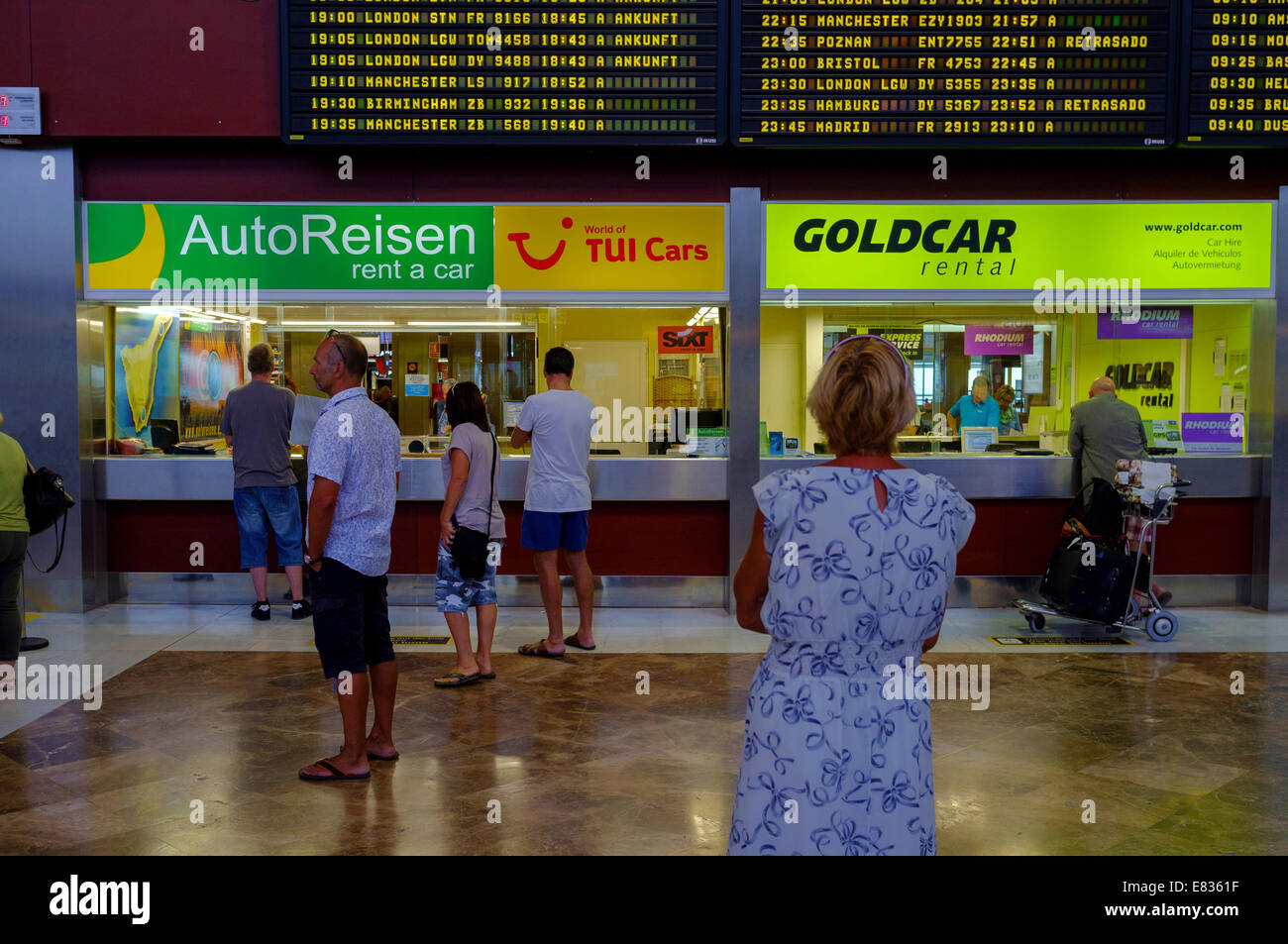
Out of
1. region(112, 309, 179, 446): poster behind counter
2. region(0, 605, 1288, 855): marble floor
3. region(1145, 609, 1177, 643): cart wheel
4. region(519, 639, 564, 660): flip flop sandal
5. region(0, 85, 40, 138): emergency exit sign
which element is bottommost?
region(0, 605, 1288, 855): marble floor

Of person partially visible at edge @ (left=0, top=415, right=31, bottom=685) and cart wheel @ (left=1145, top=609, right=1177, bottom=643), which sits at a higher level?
person partially visible at edge @ (left=0, top=415, right=31, bottom=685)

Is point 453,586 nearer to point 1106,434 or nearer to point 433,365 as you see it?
point 433,365

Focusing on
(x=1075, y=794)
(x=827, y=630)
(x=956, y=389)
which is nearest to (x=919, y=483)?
(x=827, y=630)

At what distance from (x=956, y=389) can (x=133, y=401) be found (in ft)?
22.3

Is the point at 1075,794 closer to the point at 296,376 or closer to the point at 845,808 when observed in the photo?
the point at 845,808

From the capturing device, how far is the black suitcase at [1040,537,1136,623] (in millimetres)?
6996

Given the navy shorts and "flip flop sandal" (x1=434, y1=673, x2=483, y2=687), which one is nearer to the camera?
the navy shorts

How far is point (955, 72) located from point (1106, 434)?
2.78 metres

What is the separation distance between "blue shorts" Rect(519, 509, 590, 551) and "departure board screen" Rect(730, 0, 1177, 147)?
113 inches

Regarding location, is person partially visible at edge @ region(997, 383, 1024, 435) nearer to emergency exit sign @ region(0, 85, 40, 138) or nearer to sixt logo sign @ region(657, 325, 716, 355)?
sixt logo sign @ region(657, 325, 716, 355)

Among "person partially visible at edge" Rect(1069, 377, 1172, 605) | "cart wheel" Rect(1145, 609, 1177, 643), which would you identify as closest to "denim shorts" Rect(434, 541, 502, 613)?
"cart wheel" Rect(1145, 609, 1177, 643)

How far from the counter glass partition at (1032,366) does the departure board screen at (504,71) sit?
6.76 feet

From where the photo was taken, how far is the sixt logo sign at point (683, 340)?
843 centimetres

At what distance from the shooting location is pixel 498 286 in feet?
26.4
